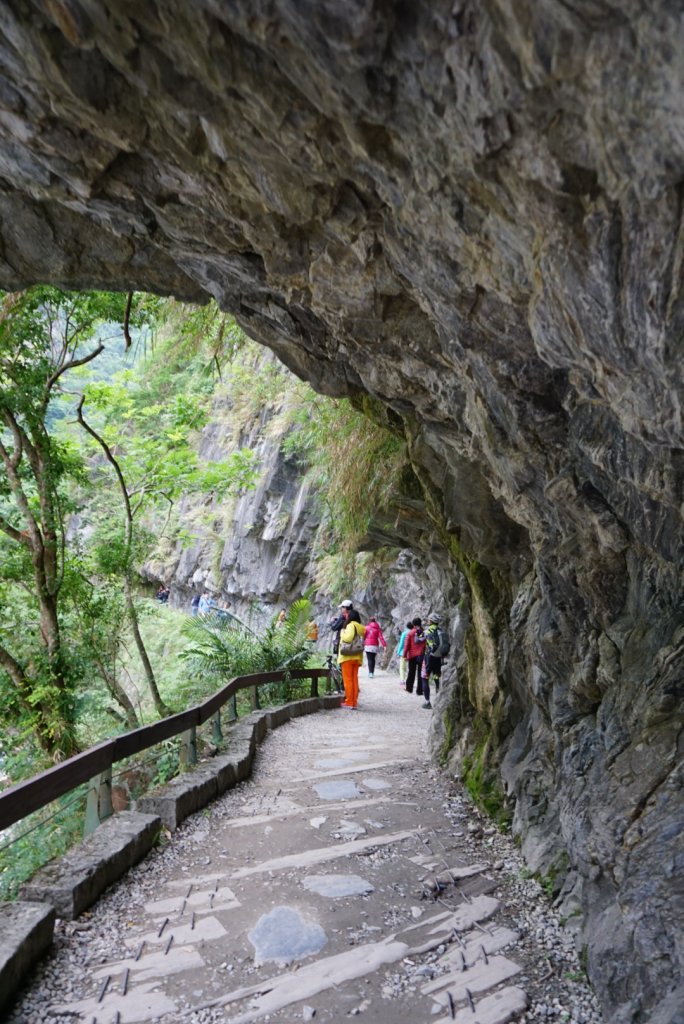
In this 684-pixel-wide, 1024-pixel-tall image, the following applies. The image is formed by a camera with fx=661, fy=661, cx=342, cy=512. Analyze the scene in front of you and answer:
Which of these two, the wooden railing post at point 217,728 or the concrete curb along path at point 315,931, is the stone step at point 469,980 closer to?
the concrete curb along path at point 315,931

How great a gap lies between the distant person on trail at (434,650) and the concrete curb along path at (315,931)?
5986mm

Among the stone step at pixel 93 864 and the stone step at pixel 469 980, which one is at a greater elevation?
the stone step at pixel 93 864

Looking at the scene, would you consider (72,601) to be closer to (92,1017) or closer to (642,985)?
(92,1017)

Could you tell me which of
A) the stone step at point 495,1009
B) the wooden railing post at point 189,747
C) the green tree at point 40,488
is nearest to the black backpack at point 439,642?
the wooden railing post at point 189,747

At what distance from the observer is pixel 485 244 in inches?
A: 101

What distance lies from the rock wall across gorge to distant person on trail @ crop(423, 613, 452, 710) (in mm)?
7244

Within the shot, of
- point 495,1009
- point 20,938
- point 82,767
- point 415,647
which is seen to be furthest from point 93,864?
point 415,647

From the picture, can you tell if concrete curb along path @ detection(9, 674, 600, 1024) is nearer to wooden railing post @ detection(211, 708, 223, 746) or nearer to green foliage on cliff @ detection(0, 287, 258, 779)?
wooden railing post @ detection(211, 708, 223, 746)

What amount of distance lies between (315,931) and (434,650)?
30.6 feet

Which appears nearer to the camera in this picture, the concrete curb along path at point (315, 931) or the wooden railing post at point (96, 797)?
the concrete curb along path at point (315, 931)

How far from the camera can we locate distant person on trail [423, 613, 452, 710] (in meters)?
12.8

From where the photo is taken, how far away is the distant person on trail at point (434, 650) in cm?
1283

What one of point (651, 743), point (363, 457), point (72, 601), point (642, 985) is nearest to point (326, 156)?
point (651, 743)

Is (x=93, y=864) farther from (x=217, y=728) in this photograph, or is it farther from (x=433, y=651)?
(x=433, y=651)
